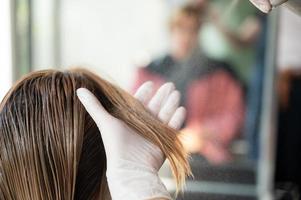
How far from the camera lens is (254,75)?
8.24 ft

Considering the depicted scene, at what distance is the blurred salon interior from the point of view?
243cm

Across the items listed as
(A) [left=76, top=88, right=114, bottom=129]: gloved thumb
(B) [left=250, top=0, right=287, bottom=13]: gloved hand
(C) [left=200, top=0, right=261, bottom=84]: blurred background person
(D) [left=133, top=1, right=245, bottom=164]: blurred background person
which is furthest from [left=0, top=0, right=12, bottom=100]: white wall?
(B) [left=250, top=0, right=287, bottom=13]: gloved hand

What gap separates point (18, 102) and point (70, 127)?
0.10 metres

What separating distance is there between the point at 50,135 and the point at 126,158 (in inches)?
5.5

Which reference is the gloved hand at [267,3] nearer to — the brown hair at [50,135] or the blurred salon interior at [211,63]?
the brown hair at [50,135]

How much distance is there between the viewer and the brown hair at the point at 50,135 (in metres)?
0.91

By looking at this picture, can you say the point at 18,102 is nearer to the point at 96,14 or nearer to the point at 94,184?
the point at 94,184

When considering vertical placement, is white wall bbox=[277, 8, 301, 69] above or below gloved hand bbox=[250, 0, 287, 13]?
below

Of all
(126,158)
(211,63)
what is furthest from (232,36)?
(126,158)

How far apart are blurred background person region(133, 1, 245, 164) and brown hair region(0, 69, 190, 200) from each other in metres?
1.45

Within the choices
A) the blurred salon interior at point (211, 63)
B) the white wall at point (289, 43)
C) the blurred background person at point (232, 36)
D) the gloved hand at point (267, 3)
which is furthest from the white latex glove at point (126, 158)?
the white wall at point (289, 43)

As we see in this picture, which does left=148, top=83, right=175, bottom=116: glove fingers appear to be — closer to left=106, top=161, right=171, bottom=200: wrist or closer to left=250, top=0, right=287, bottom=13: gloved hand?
left=106, top=161, right=171, bottom=200: wrist

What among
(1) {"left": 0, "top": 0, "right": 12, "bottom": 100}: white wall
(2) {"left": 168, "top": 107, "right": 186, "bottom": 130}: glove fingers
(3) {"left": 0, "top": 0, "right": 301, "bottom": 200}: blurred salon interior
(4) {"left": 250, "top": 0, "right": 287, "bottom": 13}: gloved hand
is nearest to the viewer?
(4) {"left": 250, "top": 0, "right": 287, "bottom": 13}: gloved hand

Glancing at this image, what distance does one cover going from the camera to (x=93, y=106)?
91 cm
